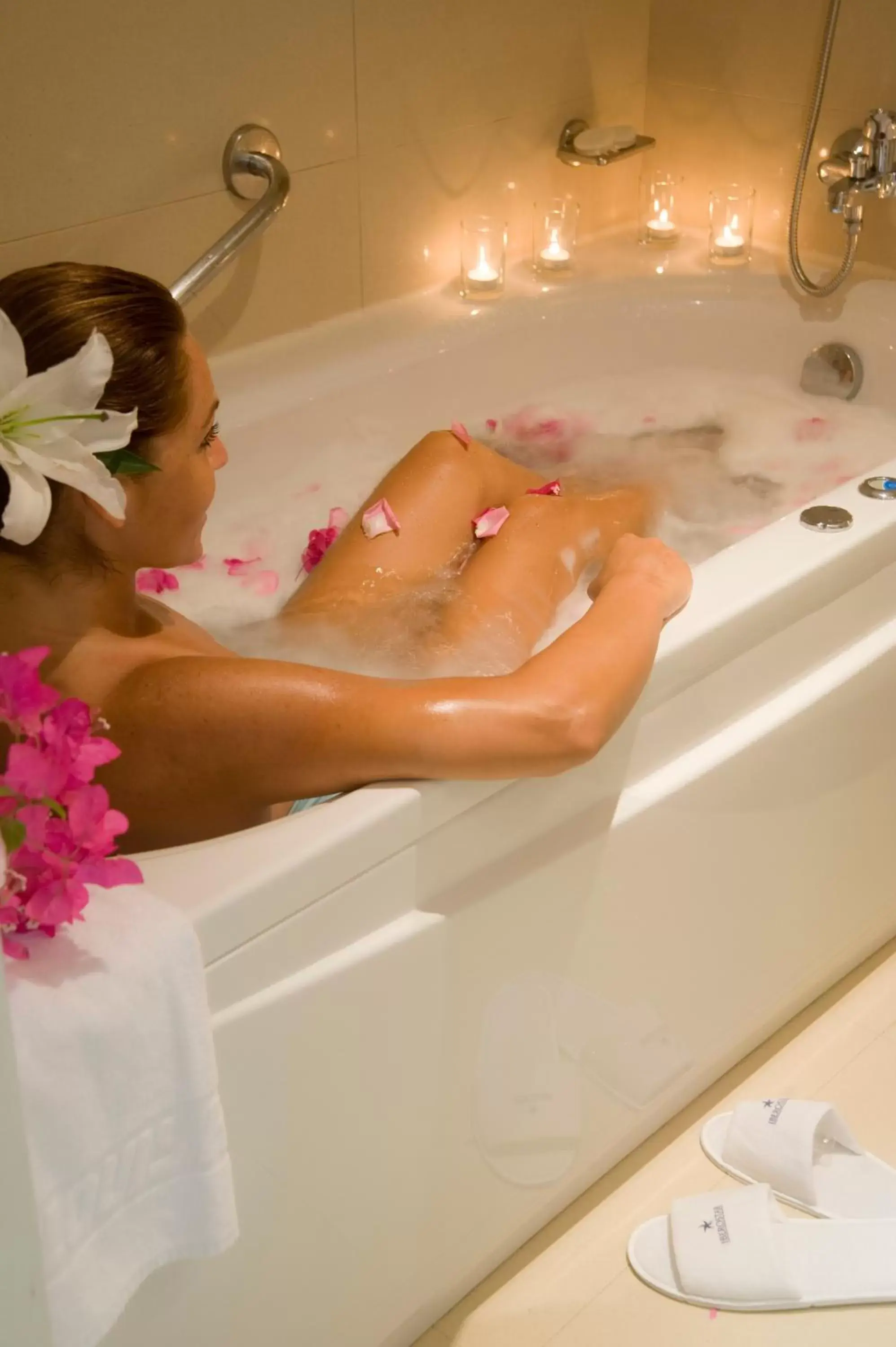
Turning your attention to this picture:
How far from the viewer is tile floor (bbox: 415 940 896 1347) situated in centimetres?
143

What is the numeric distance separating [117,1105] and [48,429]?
43 cm

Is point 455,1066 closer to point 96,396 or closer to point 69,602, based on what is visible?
point 69,602

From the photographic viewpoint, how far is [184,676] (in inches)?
43.1

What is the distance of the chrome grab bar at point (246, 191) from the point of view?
1.70 meters

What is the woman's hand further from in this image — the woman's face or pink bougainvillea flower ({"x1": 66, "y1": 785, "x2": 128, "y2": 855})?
pink bougainvillea flower ({"x1": 66, "y1": 785, "x2": 128, "y2": 855})

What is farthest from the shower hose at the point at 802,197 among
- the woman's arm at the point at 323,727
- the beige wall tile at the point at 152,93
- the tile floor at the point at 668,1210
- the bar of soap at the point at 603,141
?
the woman's arm at the point at 323,727

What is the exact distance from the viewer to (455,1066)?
4.11ft

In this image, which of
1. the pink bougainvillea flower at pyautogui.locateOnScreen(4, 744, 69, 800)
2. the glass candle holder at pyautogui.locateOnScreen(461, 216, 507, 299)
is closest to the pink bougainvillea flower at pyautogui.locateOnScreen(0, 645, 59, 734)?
the pink bougainvillea flower at pyautogui.locateOnScreen(4, 744, 69, 800)

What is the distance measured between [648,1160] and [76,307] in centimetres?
107

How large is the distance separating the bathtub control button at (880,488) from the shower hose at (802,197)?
2.38ft

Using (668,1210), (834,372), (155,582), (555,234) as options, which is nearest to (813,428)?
(834,372)

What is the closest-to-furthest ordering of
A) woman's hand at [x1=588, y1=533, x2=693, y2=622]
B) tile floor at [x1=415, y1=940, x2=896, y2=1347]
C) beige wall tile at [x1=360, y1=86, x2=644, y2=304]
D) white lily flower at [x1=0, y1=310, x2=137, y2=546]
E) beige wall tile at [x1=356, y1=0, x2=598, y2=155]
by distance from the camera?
white lily flower at [x1=0, y1=310, x2=137, y2=546]
woman's hand at [x1=588, y1=533, x2=693, y2=622]
tile floor at [x1=415, y1=940, x2=896, y2=1347]
beige wall tile at [x1=356, y1=0, x2=598, y2=155]
beige wall tile at [x1=360, y1=86, x2=644, y2=304]

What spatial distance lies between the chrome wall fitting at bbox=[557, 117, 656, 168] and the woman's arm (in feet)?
4.41

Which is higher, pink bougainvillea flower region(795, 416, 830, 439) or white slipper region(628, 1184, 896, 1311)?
Result: pink bougainvillea flower region(795, 416, 830, 439)
